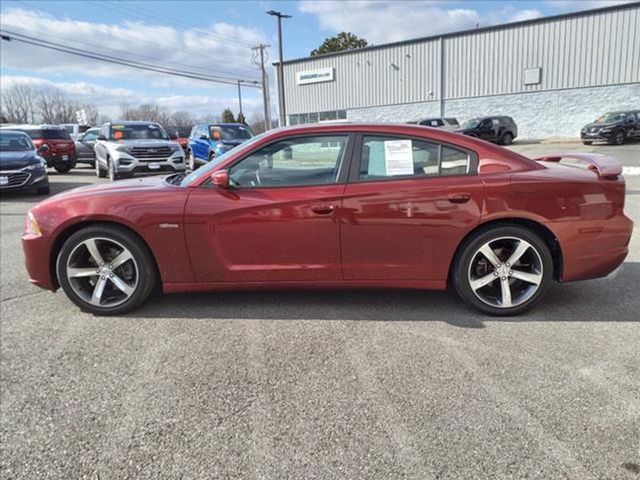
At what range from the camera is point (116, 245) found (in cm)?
395

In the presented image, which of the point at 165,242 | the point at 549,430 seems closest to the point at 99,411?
the point at 165,242

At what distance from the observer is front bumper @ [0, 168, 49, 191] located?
10945 mm

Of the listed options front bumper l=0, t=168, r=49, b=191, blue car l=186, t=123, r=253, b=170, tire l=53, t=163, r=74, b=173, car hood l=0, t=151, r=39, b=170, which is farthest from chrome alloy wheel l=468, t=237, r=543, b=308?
tire l=53, t=163, r=74, b=173

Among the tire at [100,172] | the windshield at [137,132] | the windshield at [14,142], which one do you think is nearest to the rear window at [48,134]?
the tire at [100,172]

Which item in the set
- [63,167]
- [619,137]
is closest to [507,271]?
[63,167]

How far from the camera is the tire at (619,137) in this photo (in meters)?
23.5

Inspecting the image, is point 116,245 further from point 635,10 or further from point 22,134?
point 635,10

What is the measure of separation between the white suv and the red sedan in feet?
32.9

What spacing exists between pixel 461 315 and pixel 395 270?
0.65 metres

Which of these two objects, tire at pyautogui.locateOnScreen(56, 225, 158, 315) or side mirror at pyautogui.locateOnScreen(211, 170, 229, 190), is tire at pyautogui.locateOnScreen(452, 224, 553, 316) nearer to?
side mirror at pyautogui.locateOnScreen(211, 170, 229, 190)

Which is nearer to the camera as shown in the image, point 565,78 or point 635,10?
point 635,10

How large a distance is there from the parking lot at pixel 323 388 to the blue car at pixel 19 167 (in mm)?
8250

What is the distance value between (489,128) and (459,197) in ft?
84.9

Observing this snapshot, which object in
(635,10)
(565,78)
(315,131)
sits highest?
(635,10)
